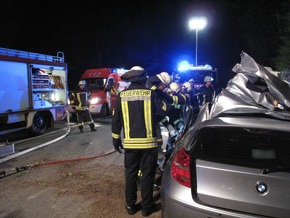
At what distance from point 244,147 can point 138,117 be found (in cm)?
151

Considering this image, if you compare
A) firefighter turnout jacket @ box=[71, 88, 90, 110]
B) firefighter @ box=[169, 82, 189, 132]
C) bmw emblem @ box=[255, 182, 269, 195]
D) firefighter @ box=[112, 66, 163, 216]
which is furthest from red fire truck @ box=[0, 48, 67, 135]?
bmw emblem @ box=[255, 182, 269, 195]

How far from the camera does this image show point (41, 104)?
9578 mm

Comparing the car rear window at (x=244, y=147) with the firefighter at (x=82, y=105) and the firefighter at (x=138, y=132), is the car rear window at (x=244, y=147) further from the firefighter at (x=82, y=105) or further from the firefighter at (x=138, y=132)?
the firefighter at (x=82, y=105)

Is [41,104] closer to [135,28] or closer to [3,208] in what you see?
[3,208]

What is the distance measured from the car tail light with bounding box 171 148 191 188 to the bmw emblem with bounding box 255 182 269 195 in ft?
1.76

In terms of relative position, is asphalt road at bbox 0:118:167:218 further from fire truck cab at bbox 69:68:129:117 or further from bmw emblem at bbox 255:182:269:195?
fire truck cab at bbox 69:68:129:117

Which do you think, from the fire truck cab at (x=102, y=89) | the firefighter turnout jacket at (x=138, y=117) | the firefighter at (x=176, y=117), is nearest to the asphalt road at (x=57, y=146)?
the firefighter at (x=176, y=117)

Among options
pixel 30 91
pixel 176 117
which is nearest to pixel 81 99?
pixel 30 91

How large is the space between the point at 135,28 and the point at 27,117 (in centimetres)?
2557

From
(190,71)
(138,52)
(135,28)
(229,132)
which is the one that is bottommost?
(229,132)

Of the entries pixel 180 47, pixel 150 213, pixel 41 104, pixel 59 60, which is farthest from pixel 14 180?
pixel 180 47

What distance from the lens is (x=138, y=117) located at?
12.1 ft

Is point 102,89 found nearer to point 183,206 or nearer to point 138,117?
point 138,117

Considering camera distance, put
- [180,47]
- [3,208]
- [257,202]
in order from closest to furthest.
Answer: [257,202], [3,208], [180,47]
